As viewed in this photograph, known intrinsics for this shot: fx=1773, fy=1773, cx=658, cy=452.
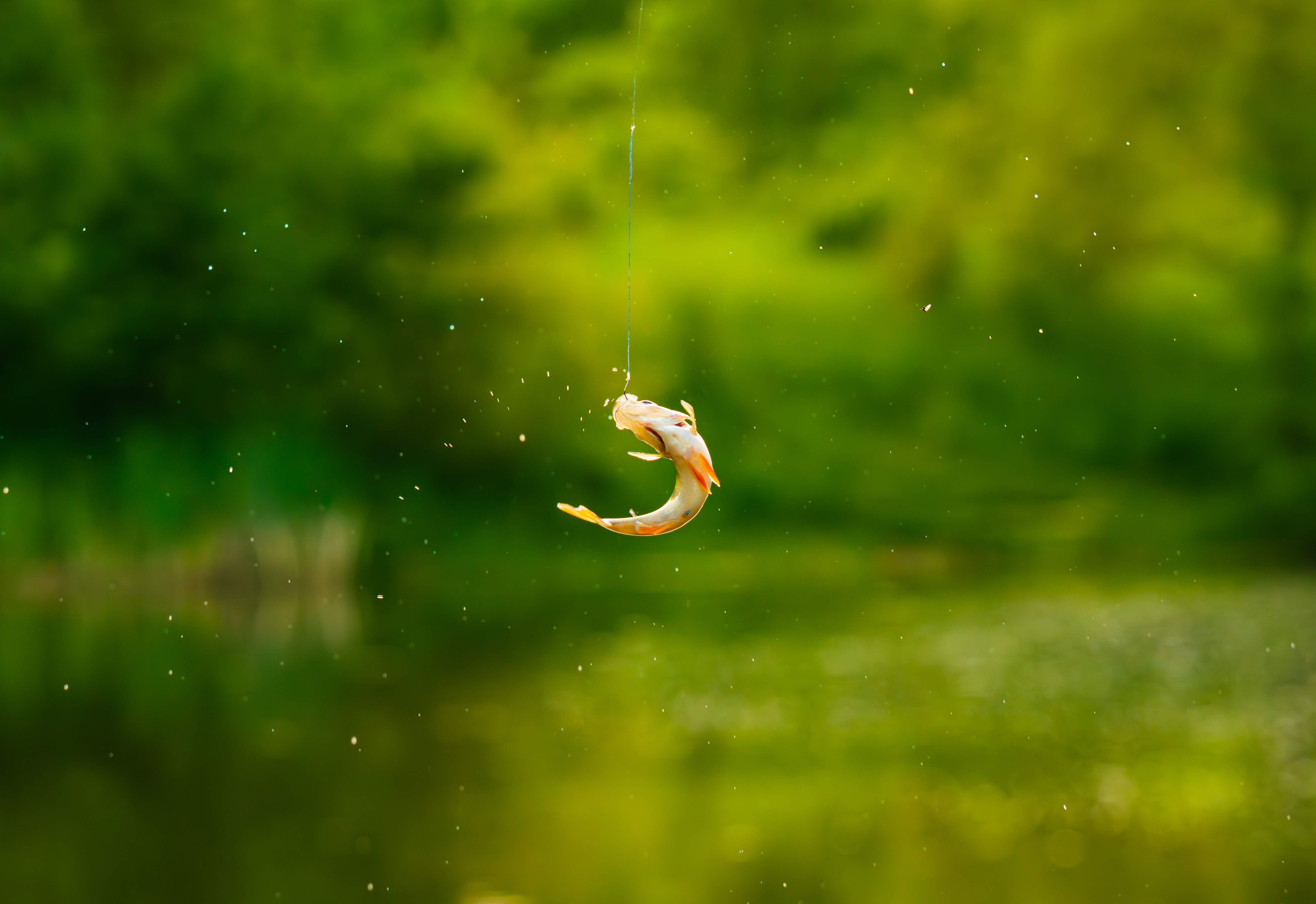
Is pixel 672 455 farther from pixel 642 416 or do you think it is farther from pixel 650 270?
pixel 650 270

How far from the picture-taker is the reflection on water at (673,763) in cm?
713

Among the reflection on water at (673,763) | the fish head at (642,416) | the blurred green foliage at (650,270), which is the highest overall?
the fish head at (642,416)

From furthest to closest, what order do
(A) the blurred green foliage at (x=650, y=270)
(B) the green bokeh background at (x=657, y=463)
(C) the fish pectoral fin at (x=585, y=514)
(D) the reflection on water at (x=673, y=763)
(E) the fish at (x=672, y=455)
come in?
(A) the blurred green foliage at (x=650, y=270), (B) the green bokeh background at (x=657, y=463), (D) the reflection on water at (x=673, y=763), (E) the fish at (x=672, y=455), (C) the fish pectoral fin at (x=585, y=514)

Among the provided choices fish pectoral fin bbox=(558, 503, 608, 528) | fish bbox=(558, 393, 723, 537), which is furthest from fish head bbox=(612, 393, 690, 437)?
fish pectoral fin bbox=(558, 503, 608, 528)

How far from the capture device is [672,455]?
4.30 m

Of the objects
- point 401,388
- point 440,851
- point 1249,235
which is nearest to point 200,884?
point 440,851

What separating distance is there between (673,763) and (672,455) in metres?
5.11

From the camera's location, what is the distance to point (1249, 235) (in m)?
20.4

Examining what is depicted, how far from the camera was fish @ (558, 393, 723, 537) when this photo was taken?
14.1 ft

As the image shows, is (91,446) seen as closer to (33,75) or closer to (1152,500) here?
(33,75)

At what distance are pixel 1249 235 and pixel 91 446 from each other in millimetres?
13189

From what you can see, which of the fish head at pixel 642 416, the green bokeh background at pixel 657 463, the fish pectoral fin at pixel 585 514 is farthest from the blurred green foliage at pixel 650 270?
the fish pectoral fin at pixel 585 514

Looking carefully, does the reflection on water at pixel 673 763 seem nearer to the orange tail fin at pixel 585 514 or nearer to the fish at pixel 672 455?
the fish at pixel 672 455

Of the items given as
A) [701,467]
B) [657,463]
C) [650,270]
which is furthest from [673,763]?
[650,270]
